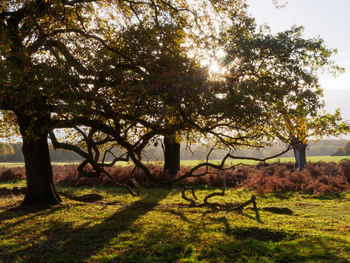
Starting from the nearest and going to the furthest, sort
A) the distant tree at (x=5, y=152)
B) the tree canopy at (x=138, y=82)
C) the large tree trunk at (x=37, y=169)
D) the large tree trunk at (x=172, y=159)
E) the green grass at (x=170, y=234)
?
the green grass at (x=170, y=234), the tree canopy at (x=138, y=82), the large tree trunk at (x=37, y=169), the large tree trunk at (x=172, y=159), the distant tree at (x=5, y=152)

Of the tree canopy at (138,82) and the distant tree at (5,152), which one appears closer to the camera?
the tree canopy at (138,82)

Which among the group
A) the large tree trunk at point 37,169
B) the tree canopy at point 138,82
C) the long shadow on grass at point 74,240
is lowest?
the long shadow on grass at point 74,240

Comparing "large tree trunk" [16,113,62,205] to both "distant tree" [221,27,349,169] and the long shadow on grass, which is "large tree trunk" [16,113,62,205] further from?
"distant tree" [221,27,349,169]

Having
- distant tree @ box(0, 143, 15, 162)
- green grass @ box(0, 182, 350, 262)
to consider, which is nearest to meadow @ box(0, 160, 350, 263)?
green grass @ box(0, 182, 350, 262)

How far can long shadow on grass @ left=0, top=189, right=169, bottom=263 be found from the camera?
7656 millimetres

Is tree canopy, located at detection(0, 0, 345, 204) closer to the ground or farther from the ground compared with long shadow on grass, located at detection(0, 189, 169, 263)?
farther from the ground

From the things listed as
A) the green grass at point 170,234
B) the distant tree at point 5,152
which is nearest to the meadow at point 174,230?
the green grass at point 170,234

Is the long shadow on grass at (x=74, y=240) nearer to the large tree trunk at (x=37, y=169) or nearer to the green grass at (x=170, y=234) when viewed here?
the green grass at (x=170, y=234)

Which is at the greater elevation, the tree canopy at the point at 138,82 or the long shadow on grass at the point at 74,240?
the tree canopy at the point at 138,82

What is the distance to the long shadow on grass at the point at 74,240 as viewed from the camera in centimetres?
766

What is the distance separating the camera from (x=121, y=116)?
11.2m

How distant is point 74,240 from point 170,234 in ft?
9.34

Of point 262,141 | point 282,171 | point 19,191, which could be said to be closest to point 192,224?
point 262,141

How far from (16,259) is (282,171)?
20258 millimetres
